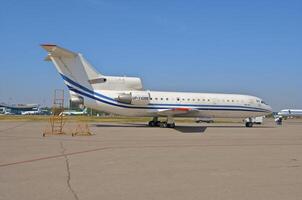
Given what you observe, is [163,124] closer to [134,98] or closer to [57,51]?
[134,98]

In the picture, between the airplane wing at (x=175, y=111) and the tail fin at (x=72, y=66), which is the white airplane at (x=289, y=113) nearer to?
the airplane wing at (x=175, y=111)

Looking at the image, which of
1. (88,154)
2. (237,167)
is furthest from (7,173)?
(237,167)

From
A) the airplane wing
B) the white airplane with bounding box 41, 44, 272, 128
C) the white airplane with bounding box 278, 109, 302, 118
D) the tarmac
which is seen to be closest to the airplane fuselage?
the white airplane with bounding box 41, 44, 272, 128

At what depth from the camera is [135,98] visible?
31422mm

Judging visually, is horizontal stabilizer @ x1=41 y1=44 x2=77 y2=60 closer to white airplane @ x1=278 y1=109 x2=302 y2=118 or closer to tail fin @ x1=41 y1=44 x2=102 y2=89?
tail fin @ x1=41 y1=44 x2=102 y2=89

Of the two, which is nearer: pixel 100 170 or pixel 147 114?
pixel 100 170

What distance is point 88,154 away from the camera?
41.0ft

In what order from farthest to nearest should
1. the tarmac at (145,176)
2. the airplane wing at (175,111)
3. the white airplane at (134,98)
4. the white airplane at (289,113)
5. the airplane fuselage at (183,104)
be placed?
the white airplane at (289,113) → the airplane wing at (175,111) → the airplane fuselage at (183,104) → the white airplane at (134,98) → the tarmac at (145,176)

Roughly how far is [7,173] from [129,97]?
22.8m

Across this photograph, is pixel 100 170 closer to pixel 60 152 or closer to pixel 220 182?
pixel 220 182

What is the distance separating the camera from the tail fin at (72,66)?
27969mm

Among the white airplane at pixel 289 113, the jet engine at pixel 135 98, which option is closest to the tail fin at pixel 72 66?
the jet engine at pixel 135 98

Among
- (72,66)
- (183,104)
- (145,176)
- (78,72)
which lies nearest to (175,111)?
(183,104)

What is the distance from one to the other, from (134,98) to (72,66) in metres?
5.97
